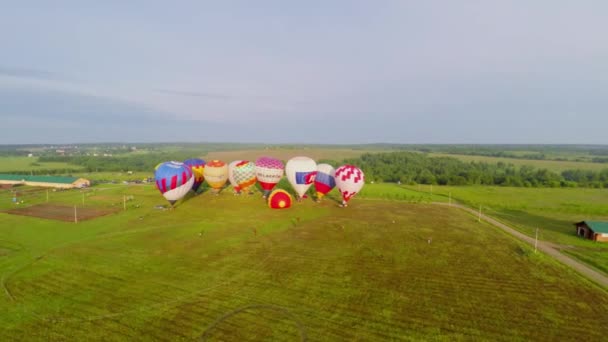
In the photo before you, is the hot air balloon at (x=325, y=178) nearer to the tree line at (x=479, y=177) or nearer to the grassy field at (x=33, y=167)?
the tree line at (x=479, y=177)

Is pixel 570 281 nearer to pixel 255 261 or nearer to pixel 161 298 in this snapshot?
pixel 255 261

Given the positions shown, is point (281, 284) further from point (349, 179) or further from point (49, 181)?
point (49, 181)

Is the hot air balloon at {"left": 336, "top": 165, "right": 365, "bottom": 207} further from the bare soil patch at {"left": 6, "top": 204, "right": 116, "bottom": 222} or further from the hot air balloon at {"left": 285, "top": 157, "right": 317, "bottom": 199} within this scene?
the bare soil patch at {"left": 6, "top": 204, "right": 116, "bottom": 222}

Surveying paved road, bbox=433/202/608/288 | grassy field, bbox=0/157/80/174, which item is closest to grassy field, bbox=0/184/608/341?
paved road, bbox=433/202/608/288

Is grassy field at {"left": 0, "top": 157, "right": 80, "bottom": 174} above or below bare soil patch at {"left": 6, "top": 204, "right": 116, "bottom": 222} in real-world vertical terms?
above

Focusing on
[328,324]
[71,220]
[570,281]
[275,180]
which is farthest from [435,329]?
[71,220]

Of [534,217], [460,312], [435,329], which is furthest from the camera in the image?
[534,217]
